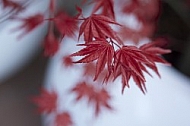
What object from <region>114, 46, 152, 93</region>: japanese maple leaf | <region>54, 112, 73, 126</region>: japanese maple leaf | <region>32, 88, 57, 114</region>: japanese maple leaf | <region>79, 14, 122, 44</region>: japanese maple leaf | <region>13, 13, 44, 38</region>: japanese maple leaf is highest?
<region>13, 13, 44, 38</region>: japanese maple leaf

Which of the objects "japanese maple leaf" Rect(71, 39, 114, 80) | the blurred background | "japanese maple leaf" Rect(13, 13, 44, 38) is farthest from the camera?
the blurred background

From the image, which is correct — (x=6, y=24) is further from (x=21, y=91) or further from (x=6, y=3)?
(x=21, y=91)

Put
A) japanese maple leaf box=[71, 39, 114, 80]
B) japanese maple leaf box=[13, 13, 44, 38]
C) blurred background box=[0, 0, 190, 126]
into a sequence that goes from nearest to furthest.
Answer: japanese maple leaf box=[71, 39, 114, 80], japanese maple leaf box=[13, 13, 44, 38], blurred background box=[0, 0, 190, 126]

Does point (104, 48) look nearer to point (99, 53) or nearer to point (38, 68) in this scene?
point (99, 53)

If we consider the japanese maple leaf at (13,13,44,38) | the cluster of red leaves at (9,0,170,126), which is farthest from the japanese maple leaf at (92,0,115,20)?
the japanese maple leaf at (13,13,44,38)

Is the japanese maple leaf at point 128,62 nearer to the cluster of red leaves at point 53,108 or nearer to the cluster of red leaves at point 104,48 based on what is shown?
the cluster of red leaves at point 104,48

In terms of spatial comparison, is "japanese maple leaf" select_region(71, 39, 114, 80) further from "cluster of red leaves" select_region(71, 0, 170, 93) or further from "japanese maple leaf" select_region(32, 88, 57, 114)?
"japanese maple leaf" select_region(32, 88, 57, 114)

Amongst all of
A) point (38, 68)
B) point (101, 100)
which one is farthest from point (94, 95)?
point (38, 68)
